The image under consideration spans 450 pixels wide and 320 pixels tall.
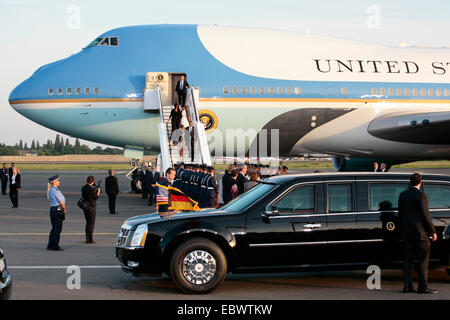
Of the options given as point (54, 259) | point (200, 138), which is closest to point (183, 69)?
point (200, 138)

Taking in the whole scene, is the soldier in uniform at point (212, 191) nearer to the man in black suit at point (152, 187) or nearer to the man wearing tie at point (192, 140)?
the man wearing tie at point (192, 140)

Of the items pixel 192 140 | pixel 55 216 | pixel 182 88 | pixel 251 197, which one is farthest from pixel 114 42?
pixel 251 197

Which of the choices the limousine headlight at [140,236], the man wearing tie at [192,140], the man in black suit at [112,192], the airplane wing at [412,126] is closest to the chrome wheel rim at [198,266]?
the limousine headlight at [140,236]

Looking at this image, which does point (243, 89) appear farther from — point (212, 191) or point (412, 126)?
point (212, 191)

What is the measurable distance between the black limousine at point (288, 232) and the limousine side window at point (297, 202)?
1 cm

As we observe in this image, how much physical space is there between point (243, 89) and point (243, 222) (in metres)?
15.4

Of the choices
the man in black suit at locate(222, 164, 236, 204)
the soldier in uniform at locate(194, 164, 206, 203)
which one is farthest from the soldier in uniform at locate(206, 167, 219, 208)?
the man in black suit at locate(222, 164, 236, 204)

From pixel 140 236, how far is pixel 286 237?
203 cm

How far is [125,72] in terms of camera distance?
24.6 m

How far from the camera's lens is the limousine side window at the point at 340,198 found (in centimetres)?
999

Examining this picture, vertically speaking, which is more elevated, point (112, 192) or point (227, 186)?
point (227, 186)

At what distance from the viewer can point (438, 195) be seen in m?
10.3

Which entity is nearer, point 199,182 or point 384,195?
point 384,195
